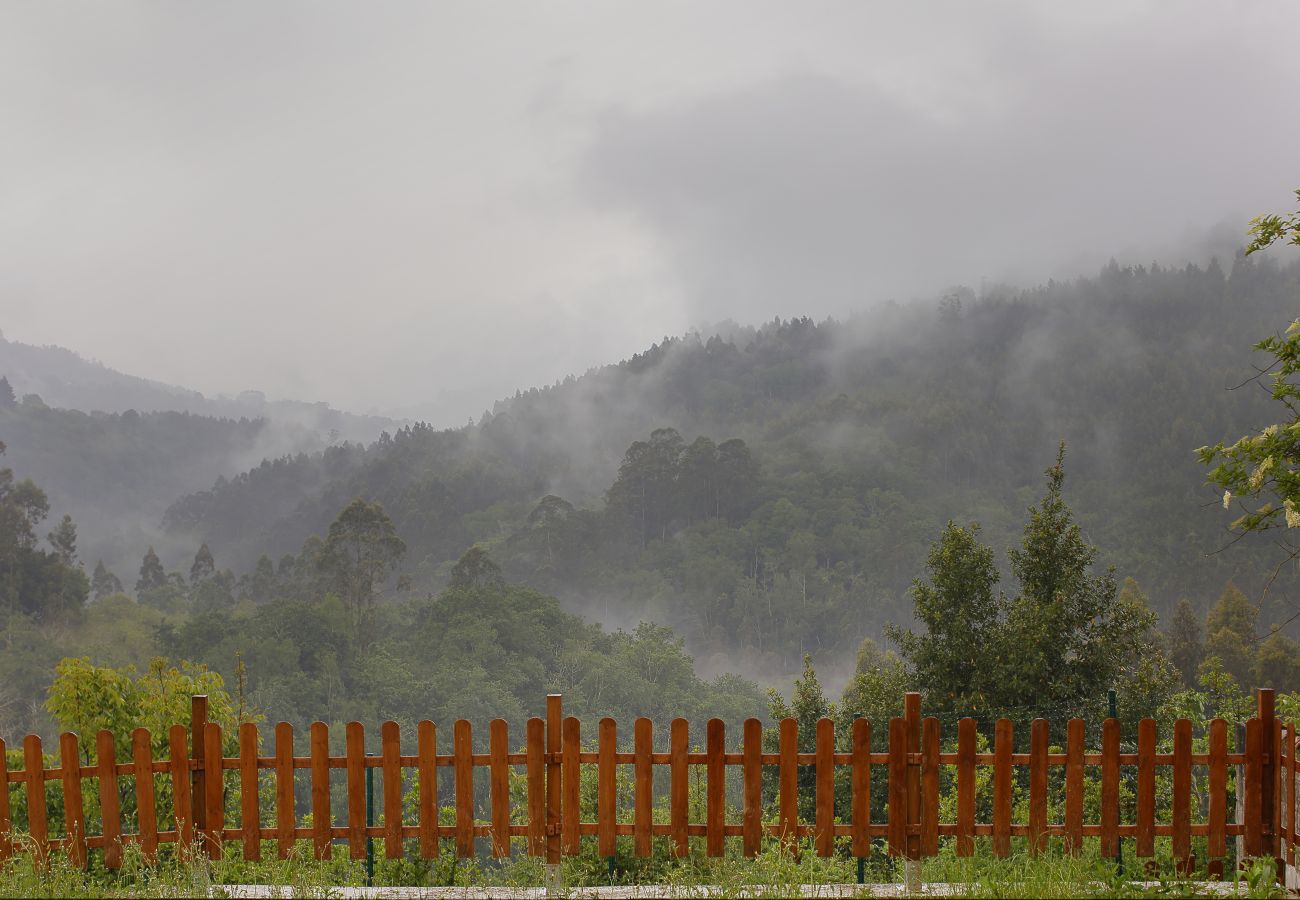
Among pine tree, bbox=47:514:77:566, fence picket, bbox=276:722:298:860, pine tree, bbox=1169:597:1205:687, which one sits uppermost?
pine tree, bbox=47:514:77:566

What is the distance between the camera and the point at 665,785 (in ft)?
171

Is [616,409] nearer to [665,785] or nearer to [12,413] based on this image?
[12,413]

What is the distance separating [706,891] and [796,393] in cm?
16132

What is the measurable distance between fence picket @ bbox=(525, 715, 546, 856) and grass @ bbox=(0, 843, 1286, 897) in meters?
0.32

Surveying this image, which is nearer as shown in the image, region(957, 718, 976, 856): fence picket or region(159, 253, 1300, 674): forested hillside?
region(957, 718, 976, 856): fence picket

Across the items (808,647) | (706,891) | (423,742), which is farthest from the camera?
(808,647)

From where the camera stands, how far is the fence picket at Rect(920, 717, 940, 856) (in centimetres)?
677

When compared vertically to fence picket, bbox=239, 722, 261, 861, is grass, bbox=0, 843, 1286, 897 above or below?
below

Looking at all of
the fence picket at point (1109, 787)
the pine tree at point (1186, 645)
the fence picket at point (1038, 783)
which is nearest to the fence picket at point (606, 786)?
the fence picket at point (1038, 783)

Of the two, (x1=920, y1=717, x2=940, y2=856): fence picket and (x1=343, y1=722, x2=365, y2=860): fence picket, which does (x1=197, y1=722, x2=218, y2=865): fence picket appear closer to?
(x1=343, y1=722, x2=365, y2=860): fence picket

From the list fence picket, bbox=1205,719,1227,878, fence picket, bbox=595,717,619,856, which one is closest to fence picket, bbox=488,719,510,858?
fence picket, bbox=595,717,619,856

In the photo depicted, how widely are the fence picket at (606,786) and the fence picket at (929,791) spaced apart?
207cm

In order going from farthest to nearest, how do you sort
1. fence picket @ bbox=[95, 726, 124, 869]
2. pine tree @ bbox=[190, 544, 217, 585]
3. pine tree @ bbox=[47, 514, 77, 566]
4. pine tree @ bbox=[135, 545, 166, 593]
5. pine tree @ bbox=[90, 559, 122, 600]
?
pine tree @ bbox=[190, 544, 217, 585], pine tree @ bbox=[135, 545, 166, 593], pine tree @ bbox=[90, 559, 122, 600], pine tree @ bbox=[47, 514, 77, 566], fence picket @ bbox=[95, 726, 124, 869]

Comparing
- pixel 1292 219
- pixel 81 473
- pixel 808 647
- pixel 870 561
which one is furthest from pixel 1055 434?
pixel 81 473
